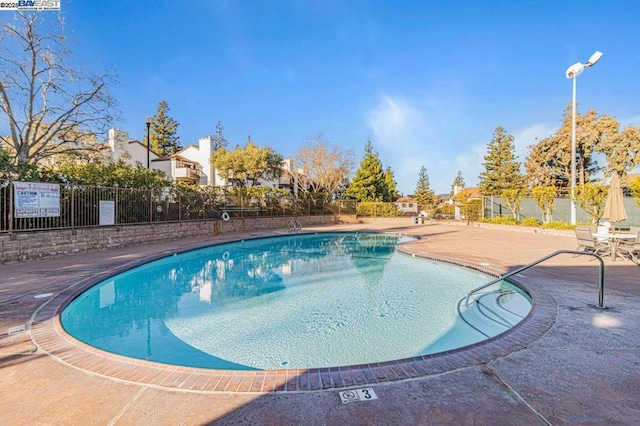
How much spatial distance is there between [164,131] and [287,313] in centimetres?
4809

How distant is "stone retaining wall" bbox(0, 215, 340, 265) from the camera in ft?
25.8

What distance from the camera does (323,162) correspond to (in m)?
30.4

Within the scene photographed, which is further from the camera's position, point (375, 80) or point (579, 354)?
point (375, 80)

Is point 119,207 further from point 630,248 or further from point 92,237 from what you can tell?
A: point 630,248

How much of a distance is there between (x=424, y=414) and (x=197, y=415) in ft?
5.02

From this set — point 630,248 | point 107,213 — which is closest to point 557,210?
point 630,248

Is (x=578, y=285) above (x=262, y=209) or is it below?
below

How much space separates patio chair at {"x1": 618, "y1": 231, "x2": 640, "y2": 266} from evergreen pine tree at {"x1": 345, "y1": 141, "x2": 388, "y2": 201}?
23.8 m

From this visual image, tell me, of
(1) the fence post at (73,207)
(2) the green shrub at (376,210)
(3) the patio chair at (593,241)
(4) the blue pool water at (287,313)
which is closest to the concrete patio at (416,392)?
(4) the blue pool water at (287,313)

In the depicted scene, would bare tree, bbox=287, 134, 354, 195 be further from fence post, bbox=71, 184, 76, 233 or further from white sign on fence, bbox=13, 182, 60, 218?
white sign on fence, bbox=13, 182, 60, 218

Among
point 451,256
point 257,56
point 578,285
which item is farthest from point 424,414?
point 257,56

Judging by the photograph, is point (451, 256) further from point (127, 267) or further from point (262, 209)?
point (262, 209)

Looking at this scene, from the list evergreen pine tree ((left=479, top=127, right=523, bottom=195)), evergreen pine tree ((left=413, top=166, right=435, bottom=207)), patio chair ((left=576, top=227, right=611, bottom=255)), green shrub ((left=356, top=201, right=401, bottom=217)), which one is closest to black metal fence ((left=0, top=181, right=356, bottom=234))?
green shrub ((left=356, top=201, right=401, bottom=217))

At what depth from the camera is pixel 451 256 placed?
8.95 m
